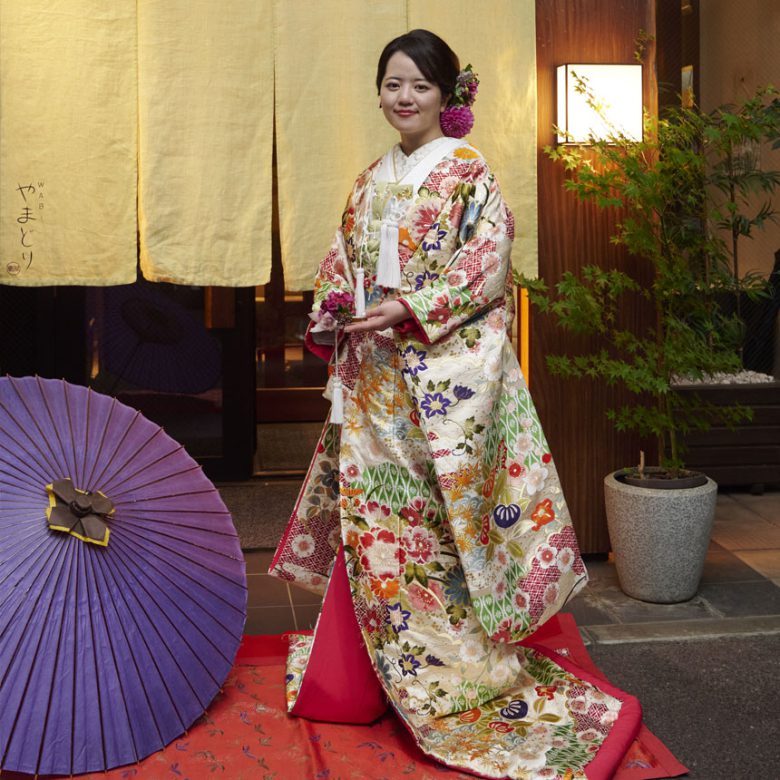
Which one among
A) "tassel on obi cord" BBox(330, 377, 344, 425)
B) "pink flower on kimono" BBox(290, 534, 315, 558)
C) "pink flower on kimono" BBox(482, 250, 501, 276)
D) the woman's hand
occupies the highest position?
"pink flower on kimono" BBox(482, 250, 501, 276)

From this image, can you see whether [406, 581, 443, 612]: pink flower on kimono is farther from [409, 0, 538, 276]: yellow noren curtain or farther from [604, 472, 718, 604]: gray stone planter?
[409, 0, 538, 276]: yellow noren curtain

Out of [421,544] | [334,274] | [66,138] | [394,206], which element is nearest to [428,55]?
[394,206]

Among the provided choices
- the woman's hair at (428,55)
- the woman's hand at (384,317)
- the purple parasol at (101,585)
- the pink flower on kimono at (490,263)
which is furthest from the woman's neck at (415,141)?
the purple parasol at (101,585)

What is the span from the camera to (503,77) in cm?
465

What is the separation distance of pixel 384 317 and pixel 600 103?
2.10 m

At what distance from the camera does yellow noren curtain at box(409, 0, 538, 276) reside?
180 inches

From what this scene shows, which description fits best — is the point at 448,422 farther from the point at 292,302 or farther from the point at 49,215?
the point at 292,302

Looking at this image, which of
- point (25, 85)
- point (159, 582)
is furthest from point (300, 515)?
point (25, 85)

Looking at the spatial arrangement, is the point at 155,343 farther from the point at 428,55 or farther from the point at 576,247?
the point at 428,55

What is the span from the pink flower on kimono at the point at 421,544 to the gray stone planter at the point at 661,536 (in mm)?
1528

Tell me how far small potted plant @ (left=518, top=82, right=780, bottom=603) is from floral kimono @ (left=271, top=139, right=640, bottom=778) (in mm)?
1193

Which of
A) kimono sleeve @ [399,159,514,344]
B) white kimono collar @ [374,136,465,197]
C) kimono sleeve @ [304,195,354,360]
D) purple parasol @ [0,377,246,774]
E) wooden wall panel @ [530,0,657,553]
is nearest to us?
purple parasol @ [0,377,246,774]

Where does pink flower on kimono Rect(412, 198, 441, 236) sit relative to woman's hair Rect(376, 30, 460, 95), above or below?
below

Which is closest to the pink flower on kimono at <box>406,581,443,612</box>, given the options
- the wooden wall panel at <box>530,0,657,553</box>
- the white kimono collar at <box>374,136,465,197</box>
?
the white kimono collar at <box>374,136,465,197</box>
